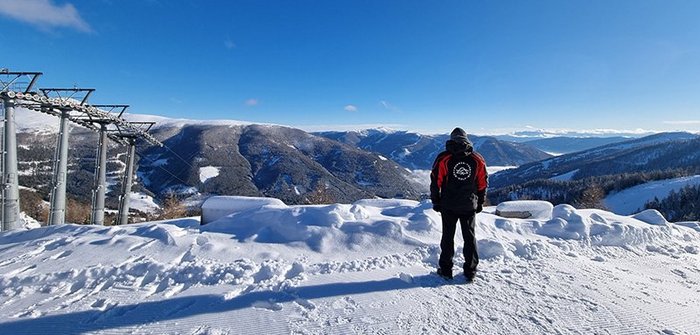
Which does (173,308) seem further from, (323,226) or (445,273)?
(445,273)

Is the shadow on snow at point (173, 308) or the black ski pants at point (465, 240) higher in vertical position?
the black ski pants at point (465, 240)

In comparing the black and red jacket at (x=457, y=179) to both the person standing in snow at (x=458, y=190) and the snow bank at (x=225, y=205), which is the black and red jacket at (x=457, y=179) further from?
the snow bank at (x=225, y=205)

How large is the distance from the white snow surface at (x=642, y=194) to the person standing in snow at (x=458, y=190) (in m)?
134

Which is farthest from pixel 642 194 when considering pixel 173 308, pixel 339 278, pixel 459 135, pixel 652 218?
pixel 173 308

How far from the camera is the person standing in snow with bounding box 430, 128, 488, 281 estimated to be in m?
5.58

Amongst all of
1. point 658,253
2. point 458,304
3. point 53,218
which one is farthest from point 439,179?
point 53,218

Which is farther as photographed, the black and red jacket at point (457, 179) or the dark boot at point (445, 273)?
the dark boot at point (445, 273)

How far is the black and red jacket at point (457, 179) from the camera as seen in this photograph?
558 cm

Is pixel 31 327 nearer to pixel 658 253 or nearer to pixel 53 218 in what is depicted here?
pixel 658 253

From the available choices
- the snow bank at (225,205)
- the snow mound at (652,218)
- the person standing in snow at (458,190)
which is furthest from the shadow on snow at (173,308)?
the snow mound at (652,218)

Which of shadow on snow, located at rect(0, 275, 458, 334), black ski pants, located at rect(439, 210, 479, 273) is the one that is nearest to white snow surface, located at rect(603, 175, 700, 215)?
black ski pants, located at rect(439, 210, 479, 273)

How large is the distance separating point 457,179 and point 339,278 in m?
2.50

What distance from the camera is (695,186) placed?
10856 cm

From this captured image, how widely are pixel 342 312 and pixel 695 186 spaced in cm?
14955
